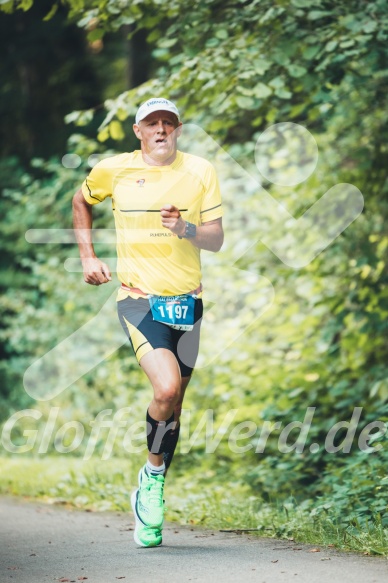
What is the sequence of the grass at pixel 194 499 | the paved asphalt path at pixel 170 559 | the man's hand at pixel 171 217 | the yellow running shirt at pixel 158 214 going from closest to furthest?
the paved asphalt path at pixel 170 559 < the man's hand at pixel 171 217 < the grass at pixel 194 499 < the yellow running shirt at pixel 158 214

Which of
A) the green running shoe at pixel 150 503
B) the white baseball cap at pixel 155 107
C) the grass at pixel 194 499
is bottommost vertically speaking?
the grass at pixel 194 499

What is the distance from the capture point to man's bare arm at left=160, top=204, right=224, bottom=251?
482 centimetres

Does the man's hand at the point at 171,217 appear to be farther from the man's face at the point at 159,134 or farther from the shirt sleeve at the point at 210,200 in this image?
the man's face at the point at 159,134

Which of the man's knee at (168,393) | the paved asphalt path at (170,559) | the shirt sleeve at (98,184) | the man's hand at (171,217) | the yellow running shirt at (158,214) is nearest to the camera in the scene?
the paved asphalt path at (170,559)

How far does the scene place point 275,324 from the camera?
1109 centimetres

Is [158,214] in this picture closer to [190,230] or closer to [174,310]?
[190,230]

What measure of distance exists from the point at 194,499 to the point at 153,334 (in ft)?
8.45

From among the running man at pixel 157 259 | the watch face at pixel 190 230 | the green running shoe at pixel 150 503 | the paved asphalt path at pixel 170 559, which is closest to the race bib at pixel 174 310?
the running man at pixel 157 259

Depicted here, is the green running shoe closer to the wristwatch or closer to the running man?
the running man

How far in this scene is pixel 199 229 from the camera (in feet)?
16.8

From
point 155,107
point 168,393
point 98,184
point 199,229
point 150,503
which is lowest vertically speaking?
point 150,503

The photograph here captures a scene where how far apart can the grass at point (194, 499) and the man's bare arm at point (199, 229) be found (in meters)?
1.60

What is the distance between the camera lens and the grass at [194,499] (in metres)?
5.07


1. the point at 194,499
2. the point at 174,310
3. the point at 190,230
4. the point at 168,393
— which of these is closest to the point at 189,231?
the point at 190,230
